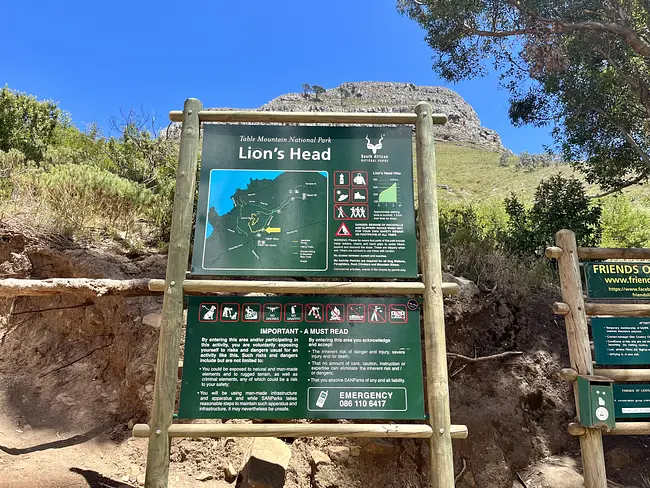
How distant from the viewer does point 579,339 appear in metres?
4.38

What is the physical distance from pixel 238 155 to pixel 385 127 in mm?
1337

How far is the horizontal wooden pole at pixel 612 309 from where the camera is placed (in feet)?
14.6

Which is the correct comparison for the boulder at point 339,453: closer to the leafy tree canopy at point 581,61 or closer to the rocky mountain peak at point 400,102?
the leafy tree canopy at point 581,61

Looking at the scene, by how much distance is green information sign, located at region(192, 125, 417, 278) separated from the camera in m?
3.55

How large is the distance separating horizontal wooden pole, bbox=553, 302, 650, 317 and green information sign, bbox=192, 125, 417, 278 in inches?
78.4

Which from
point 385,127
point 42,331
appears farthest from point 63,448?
point 385,127

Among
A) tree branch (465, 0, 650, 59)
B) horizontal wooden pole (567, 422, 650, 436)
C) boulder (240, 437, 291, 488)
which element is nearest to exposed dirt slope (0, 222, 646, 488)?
boulder (240, 437, 291, 488)

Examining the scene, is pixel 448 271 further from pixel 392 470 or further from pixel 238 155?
pixel 238 155

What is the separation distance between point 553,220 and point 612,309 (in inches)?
202

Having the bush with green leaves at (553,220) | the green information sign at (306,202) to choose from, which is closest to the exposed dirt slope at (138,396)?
the bush with green leaves at (553,220)

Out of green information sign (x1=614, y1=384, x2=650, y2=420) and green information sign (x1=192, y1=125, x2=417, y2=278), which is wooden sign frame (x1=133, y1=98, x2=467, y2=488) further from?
green information sign (x1=614, y1=384, x2=650, y2=420)

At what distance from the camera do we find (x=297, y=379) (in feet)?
10.8

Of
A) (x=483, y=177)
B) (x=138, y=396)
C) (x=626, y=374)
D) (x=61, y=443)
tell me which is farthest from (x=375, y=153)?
(x=483, y=177)

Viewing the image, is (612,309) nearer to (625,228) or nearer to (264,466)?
(264,466)
